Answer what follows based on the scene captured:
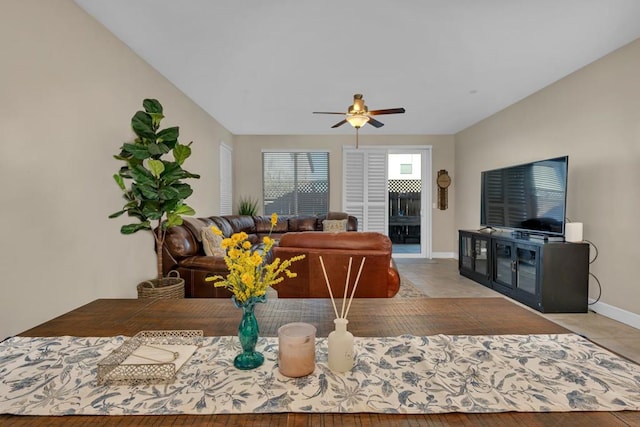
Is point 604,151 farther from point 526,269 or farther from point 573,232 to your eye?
point 526,269

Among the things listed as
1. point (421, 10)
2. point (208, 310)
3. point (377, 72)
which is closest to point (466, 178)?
point (377, 72)

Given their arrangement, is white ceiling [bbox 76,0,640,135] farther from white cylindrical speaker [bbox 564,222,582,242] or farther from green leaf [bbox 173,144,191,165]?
white cylindrical speaker [bbox 564,222,582,242]

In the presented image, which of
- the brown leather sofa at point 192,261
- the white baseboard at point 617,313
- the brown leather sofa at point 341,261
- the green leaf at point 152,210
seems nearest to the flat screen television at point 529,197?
the white baseboard at point 617,313

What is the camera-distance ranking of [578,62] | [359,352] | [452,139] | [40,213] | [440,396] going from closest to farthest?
[440,396]
[359,352]
[40,213]
[578,62]
[452,139]

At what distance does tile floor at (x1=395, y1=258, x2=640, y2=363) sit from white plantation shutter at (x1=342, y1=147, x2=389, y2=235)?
42.6 inches

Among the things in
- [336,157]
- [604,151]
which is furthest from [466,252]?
[336,157]

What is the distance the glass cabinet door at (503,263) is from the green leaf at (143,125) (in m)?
4.16

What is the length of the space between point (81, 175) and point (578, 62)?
4.85 m

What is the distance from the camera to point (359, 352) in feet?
3.12

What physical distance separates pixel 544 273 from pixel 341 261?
243 cm

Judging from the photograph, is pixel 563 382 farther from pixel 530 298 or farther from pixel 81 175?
pixel 530 298

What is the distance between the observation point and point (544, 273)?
328cm

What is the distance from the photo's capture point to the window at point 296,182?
6.71 meters

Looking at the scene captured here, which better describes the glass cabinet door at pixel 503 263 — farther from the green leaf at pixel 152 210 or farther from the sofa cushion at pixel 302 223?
the green leaf at pixel 152 210
